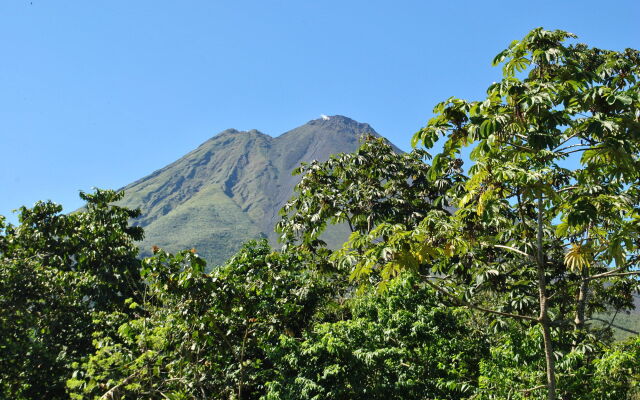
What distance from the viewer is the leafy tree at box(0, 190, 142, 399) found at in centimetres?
1108

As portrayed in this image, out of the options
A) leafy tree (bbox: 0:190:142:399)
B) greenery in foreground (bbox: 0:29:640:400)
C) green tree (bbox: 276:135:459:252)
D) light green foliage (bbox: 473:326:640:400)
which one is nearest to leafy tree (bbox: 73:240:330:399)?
greenery in foreground (bbox: 0:29:640:400)

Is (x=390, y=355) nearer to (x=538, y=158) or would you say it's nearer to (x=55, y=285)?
(x=538, y=158)

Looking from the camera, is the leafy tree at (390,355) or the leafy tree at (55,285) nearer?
the leafy tree at (390,355)

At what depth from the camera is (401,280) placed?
889 centimetres

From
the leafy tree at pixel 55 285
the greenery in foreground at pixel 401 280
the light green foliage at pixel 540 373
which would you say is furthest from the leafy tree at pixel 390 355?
the leafy tree at pixel 55 285

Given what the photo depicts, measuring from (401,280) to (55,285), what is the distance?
954cm

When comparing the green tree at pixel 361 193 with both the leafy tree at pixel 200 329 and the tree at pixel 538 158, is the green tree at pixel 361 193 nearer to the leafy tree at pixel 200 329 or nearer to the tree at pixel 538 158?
the leafy tree at pixel 200 329

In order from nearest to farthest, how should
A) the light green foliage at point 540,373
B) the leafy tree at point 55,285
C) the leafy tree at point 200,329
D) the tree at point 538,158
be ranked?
the tree at point 538,158
the light green foliage at point 540,373
the leafy tree at point 200,329
the leafy tree at point 55,285

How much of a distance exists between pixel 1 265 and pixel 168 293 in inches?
221

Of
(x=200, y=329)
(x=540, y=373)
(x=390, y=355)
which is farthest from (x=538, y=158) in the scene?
(x=200, y=329)

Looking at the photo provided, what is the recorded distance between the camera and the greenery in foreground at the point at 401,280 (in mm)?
4816

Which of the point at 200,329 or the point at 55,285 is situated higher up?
the point at 55,285

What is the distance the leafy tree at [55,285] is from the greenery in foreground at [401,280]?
0.19 ft

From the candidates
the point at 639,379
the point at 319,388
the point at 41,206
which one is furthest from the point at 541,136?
the point at 41,206
